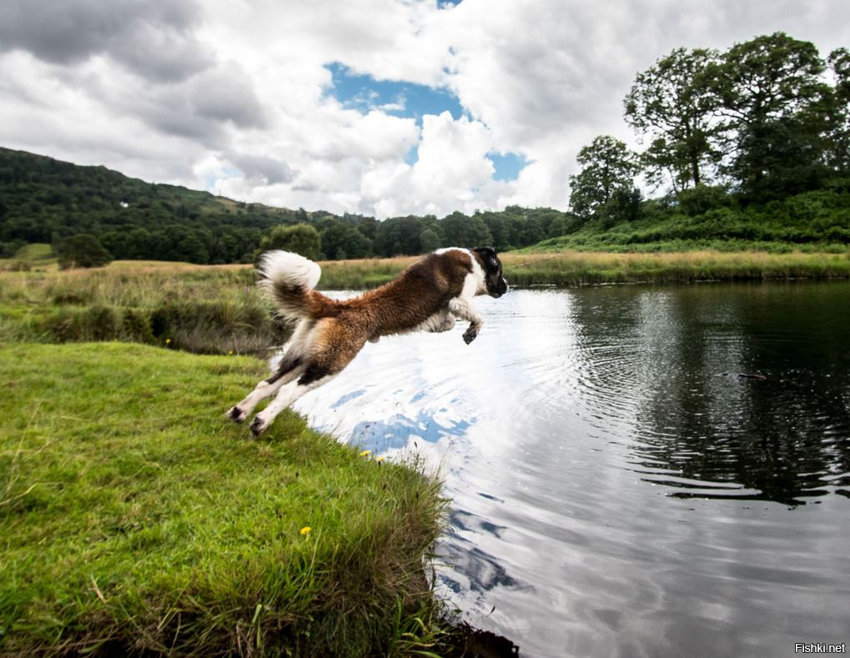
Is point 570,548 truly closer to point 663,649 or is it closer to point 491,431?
point 663,649

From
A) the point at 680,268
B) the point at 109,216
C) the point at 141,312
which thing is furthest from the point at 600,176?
the point at 109,216

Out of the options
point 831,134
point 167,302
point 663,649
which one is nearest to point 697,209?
point 831,134

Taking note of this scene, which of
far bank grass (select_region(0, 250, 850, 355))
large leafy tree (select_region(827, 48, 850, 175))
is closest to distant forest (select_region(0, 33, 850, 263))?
large leafy tree (select_region(827, 48, 850, 175))

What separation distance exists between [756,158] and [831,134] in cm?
694

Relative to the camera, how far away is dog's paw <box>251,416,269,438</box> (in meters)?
4.94

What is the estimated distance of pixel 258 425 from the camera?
4.99 m

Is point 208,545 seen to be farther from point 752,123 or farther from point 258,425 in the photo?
point 752,123

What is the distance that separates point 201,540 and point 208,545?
4.2 inches

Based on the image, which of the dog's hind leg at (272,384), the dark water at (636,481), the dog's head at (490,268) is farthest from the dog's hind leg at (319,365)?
the dog's head at (490,268)

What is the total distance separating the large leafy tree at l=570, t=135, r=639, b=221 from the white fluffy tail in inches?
2626

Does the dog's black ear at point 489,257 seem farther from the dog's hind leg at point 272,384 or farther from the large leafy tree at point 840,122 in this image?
the large leafy tree at point 840,122

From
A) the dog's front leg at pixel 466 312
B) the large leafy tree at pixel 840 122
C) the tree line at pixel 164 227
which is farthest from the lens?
the large leafy tree at pixel 840 122

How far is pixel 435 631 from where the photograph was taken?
324 cm

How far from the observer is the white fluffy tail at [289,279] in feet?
16.2
